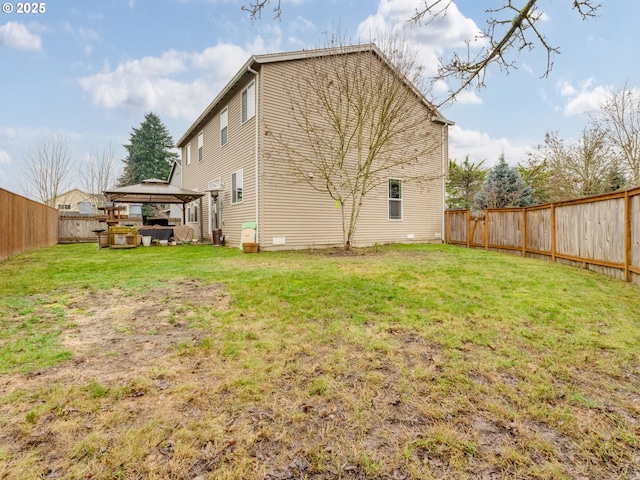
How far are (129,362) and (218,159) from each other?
37.6 ft

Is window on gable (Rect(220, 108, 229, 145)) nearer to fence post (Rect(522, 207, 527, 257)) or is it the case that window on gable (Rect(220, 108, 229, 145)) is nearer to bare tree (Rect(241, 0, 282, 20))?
bare tree (Rect(241, 0, 282, 20))

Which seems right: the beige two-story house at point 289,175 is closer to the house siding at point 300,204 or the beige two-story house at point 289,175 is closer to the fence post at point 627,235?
the house siding at point 300,204

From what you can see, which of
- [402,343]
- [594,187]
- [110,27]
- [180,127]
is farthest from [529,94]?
[180,127]

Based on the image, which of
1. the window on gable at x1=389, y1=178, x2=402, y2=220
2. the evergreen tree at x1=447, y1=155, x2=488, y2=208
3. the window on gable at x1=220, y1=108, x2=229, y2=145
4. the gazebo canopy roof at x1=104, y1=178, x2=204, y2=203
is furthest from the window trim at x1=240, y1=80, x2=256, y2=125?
the evergreen tree at x1=447, y1=155, x2=488, y2=208

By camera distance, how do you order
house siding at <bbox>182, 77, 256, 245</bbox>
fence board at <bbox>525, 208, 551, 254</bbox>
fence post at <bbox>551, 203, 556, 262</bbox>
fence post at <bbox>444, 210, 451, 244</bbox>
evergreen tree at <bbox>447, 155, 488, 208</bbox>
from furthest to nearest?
evergreen tree at <bbox>447, 155, 488, 208</bbox>
fence post at <bbox>444, 210, 451, 244</bbox>
house siding at <bbox>182, 77, 256, 245</bbox>
fence board at <bbox>525, 208, 551, 254</bbox>
fence post at <bbox>551, 203, 556, 262</bbox>

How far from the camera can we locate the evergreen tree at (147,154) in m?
35.2

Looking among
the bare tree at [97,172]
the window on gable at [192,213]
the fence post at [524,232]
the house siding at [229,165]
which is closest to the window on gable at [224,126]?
the house siding at [229,165]

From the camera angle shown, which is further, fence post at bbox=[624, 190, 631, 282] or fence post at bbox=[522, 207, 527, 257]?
fence post at bbox=[522, 207, 527, 257]

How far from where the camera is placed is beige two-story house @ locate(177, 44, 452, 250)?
9609 mm

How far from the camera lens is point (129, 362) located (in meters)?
2.66

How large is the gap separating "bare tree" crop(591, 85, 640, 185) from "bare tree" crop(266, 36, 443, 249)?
10.5 meters

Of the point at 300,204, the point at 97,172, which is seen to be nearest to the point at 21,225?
the point at 300,204

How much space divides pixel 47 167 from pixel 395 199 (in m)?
24.9

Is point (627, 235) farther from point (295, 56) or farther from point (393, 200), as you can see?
point (295, 56)
